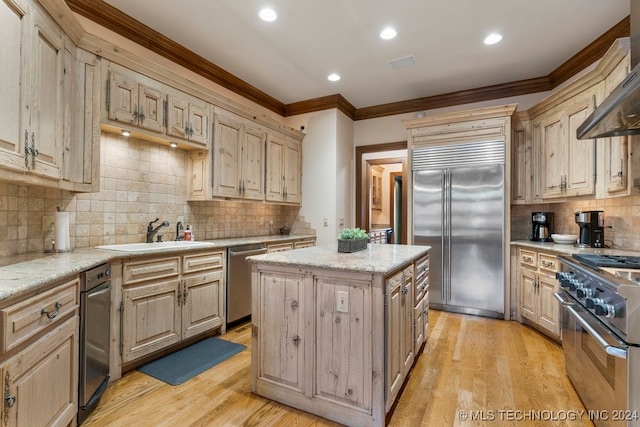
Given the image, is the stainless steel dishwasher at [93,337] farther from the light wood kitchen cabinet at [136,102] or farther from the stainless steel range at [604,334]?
the stainless steel range at [604,334]

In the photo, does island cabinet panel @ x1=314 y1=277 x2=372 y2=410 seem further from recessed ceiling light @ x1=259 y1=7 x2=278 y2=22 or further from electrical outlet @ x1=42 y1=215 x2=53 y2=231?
recessed ceiling light @ x1=259 y1=7 x2=278 y2=22

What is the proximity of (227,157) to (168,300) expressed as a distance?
171 cm

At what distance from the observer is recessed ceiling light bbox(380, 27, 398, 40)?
9.82 ft

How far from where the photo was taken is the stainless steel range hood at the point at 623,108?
5.28 feet

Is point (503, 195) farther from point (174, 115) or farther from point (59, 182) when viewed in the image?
point (59, 182)

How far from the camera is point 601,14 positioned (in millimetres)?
2676

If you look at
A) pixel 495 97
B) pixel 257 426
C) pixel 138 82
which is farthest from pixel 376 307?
pixel 495 97

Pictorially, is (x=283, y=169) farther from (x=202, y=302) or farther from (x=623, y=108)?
(x=623, y=108)

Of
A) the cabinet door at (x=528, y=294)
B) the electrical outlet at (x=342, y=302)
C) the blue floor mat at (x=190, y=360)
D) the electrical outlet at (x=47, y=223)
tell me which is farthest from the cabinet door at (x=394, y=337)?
the electrical outlet at (x=47, y=223)

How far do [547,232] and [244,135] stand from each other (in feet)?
12.6

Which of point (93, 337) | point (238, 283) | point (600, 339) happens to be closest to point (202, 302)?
point (238, 283)

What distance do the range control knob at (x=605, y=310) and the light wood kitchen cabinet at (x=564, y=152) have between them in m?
1.88

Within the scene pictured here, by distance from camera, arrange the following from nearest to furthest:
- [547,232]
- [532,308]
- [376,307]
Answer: [376,307] < [532,308] < [547,232]

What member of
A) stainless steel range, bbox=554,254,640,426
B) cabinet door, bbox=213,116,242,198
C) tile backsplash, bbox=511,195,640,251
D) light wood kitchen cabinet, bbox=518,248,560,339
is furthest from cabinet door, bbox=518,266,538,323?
cabinet door, bbox=213,116,242,198
